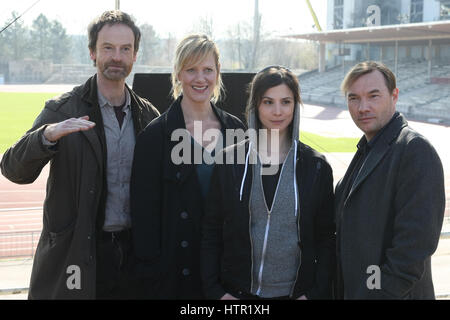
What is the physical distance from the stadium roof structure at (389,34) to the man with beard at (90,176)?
32.4 meters

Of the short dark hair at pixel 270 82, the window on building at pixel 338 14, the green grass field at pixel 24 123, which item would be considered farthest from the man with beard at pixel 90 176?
the window on building at pixel 338 14

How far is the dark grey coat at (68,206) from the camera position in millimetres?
2906

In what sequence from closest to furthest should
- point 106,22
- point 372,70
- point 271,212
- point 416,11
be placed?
1. point 271,212
2. point 372,70
3. point 106,22
4. point 416,11

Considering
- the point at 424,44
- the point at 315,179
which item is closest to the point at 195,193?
the point at 315,179

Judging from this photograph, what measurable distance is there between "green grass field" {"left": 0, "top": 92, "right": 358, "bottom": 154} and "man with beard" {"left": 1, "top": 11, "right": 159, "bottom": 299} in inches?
840

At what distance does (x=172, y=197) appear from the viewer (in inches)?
111

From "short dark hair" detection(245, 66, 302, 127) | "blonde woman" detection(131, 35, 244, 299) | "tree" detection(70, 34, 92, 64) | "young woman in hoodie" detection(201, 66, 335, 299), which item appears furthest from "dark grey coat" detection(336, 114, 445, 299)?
"tree" detection(70, 34, 92, 64)

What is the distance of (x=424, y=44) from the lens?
39750 millimetres

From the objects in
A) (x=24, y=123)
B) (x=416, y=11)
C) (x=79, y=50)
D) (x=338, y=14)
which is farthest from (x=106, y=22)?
(x=79, y=50)

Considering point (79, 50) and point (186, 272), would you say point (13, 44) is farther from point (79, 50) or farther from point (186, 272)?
point (186, 272)

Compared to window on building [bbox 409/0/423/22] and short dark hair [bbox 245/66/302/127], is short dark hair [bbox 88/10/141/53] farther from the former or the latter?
window on building [bbox 409/0/423/22]

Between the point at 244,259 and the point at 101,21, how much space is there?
1528mm

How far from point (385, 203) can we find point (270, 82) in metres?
0.74

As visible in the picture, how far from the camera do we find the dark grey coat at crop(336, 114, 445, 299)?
238 cm
